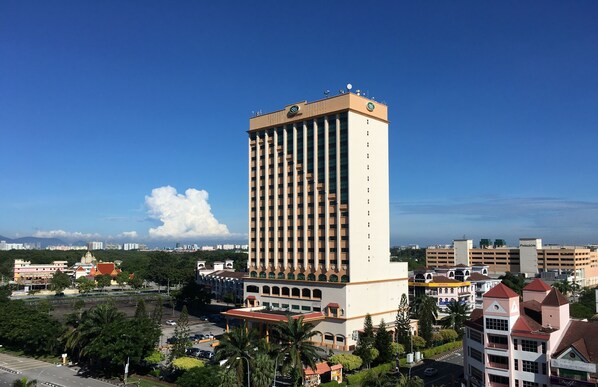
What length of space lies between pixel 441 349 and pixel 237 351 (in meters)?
41.1

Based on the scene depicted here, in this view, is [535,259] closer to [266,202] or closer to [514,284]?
[514,284]

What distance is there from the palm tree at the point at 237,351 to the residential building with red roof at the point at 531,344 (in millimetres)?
25639

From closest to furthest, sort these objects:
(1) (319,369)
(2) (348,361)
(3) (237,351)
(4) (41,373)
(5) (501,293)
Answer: (5) (501,293)
(3) (237,351)
(1) (319,369)
(2) (348,361)
(4) (41,373)

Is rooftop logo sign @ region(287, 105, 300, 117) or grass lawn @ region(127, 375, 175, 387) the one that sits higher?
rooftop logo sign @ region(287, 105, 300, 117)

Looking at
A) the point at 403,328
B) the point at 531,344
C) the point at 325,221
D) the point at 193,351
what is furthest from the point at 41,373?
the point at 531,344

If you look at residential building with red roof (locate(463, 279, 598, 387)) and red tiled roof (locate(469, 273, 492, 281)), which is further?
red tiled roof (locate(469, 273, 492, 281))

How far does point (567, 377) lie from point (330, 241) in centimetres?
4661

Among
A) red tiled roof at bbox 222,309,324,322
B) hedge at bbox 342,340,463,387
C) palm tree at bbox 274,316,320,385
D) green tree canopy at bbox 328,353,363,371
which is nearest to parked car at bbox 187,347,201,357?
red tiled roof at bbox 222,309,324,322

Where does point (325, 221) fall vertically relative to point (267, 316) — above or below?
above

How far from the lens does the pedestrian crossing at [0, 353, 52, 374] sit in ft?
227

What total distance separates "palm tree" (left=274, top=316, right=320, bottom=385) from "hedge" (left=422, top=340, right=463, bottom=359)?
23926mm

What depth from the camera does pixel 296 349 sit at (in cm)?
5859

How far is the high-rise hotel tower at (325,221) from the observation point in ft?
281

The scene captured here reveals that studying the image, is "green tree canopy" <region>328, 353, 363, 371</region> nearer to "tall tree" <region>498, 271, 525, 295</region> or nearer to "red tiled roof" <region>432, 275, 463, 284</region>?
"red tiled roof" <region>432, 275, 463, 284</region>
